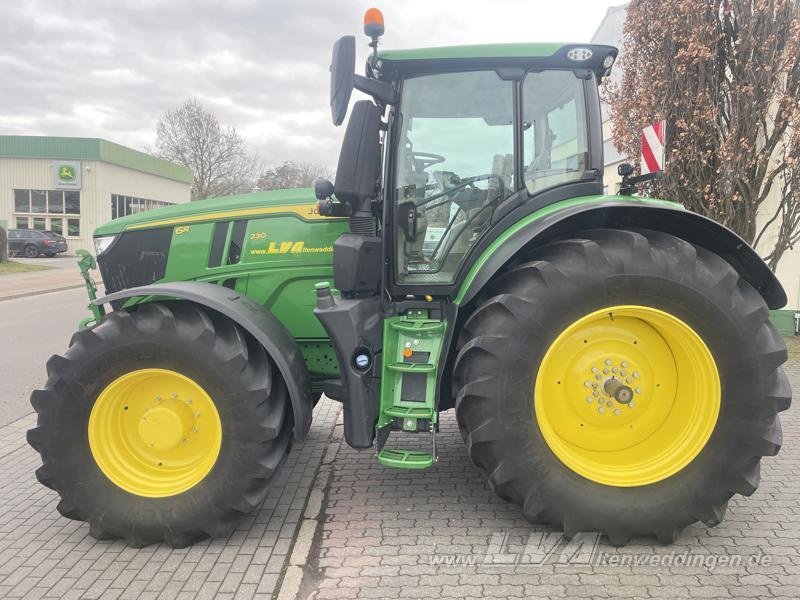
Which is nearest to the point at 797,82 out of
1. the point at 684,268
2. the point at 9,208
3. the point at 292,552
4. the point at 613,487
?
the point at 684,268

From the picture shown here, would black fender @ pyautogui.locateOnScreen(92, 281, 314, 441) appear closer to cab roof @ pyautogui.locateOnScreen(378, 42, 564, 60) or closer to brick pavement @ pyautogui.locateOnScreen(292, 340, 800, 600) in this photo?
brick pavement @ pyautogui.locateOnScreen(292, 340, 800, 600)

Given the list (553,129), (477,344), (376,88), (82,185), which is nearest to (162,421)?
(477,344)

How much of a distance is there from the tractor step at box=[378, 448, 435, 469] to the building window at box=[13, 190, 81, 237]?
125 ft

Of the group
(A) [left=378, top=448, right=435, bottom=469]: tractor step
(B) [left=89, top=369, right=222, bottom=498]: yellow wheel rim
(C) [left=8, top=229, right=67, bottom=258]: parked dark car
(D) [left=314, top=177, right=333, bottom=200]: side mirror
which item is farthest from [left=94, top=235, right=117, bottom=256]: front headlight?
(C) [left=8, top=229, right=67, bottom=258]: parked dark car

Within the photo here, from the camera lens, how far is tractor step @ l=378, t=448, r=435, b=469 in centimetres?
303

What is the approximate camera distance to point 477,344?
9.50ft

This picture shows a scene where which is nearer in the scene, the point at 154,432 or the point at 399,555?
the point at 399,555

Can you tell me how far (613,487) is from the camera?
2.98 metres

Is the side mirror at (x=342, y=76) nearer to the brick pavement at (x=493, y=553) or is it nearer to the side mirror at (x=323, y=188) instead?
the side mirror at (x=323, y=188)

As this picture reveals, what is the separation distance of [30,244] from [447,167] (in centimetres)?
3240

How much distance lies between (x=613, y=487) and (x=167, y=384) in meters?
2.30

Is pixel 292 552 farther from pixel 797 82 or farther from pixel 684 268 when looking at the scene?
pixel 797 82

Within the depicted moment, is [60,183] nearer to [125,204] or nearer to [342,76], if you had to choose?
[125,204]

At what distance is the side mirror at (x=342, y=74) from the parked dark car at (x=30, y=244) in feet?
106
